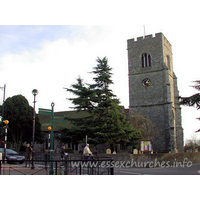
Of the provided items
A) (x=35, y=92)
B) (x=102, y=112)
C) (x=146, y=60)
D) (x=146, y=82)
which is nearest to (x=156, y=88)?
(x=146, y=82)

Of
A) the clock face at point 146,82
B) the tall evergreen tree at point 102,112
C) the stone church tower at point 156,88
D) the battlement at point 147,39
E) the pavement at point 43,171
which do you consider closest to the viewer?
the pavement at point 43,171

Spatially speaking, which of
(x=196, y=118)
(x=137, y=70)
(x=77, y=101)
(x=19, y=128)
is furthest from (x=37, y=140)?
(x=196, y=118)

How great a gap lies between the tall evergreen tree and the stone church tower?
609 inches

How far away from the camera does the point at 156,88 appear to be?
42.1 m

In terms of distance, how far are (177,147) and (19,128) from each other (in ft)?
89.2

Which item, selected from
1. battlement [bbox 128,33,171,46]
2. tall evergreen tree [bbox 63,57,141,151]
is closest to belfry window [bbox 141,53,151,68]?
battlement [bbox 128,33,171,46]

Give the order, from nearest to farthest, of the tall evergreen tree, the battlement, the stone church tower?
the tall evergreen tree
the stone church tower
the battlement

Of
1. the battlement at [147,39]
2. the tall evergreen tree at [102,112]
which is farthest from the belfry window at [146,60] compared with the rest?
the tall evergreen tree at [102,112]

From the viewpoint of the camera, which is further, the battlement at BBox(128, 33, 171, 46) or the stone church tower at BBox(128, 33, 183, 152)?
the battlement at BBox(128, 33, 171, 46)

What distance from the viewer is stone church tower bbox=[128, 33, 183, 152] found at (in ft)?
129

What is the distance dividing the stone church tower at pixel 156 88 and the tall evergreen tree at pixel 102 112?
50.8 feet

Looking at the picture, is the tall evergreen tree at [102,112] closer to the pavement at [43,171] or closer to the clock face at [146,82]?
the pavement at [43,171]

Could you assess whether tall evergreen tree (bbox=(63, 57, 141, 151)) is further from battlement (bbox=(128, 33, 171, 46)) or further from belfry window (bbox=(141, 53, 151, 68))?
battlement (bbox=(128, 33, 171, 46))

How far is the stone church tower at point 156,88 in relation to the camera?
3931 cm
